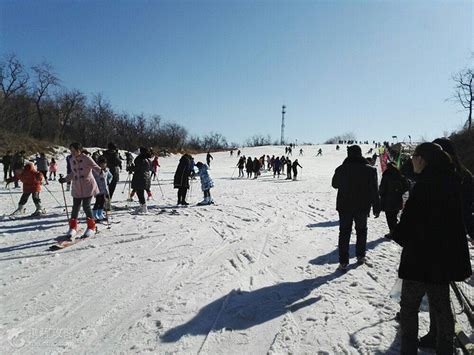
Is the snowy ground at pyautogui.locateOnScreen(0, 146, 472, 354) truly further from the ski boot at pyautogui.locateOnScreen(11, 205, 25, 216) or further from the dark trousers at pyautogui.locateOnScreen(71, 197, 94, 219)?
the ski boot at pyautogui.locateOnScreen(11, 205, 25, 216)

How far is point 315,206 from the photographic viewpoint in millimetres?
12898

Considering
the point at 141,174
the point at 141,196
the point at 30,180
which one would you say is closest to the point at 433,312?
the point at 141,196

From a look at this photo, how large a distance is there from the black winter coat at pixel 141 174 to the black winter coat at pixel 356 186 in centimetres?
642

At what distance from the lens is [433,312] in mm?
3062

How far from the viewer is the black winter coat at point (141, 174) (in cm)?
1046

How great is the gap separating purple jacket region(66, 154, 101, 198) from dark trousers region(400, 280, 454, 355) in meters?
6.12

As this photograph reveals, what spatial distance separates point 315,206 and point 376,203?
707cm

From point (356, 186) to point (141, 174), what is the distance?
6.72 meters

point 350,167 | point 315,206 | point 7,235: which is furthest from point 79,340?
point 315,206

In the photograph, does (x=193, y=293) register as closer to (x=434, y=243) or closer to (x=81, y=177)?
(x=434, y=243)

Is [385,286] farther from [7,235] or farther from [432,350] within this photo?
[7,235]

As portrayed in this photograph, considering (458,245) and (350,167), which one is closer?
(458,245)

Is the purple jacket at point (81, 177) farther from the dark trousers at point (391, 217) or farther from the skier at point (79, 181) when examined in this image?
the dark trousers at point (391, 217)

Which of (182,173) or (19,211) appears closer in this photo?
(19,211)
